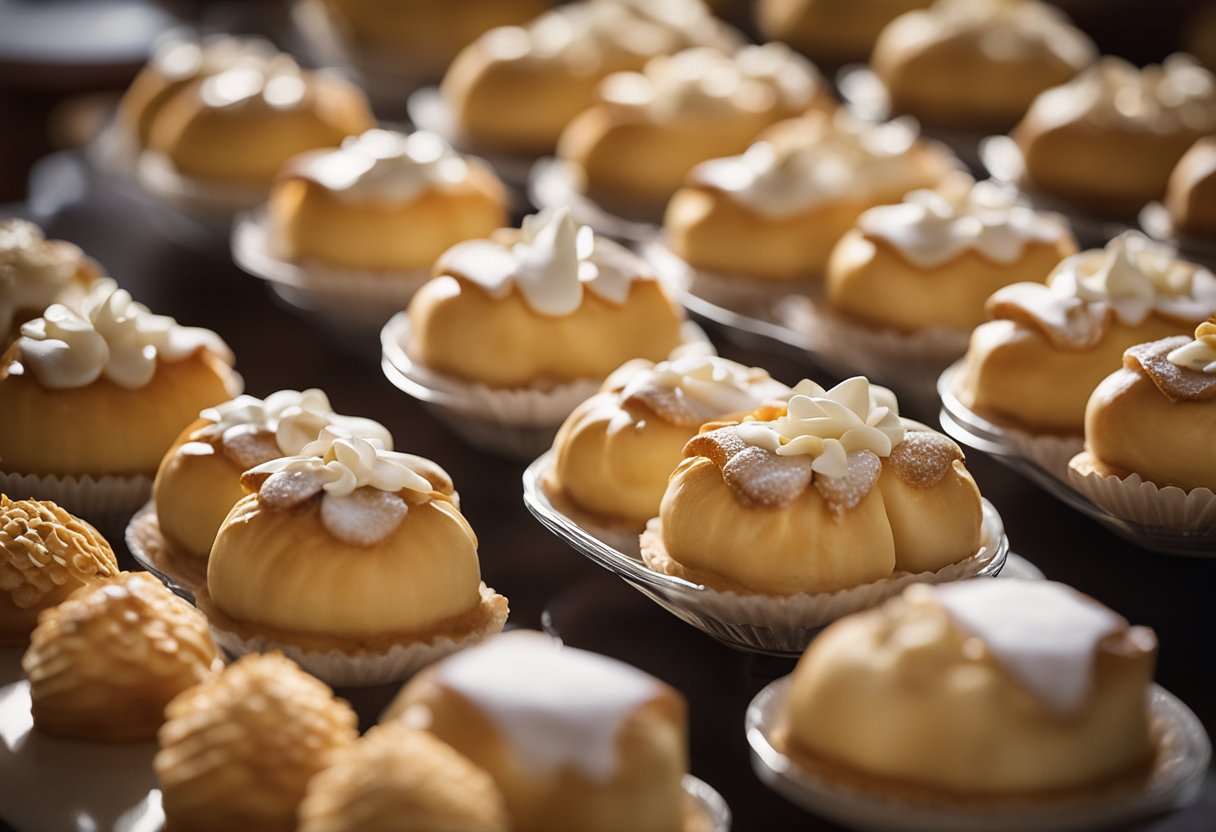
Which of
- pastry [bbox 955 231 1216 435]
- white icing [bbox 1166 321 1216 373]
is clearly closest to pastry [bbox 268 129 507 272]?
pastry [bbox 955 231 1216 435]

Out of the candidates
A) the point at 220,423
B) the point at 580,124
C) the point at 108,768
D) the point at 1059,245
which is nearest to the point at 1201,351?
the point at 1059,245

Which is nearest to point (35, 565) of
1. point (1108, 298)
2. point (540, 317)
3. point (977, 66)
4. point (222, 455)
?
point (222, 455)

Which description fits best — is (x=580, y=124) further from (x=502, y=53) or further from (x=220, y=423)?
(x=220, y=423)

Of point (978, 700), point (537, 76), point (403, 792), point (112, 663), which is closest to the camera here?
point (403, 792)

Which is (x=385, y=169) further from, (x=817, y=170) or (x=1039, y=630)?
(x=1039, y=630)

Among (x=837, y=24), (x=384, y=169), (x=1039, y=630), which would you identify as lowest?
(x=837, y=24)

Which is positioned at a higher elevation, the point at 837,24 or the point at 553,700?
the point at 553,700

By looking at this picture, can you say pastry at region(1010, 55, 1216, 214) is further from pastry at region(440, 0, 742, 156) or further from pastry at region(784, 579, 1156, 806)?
pastry at region(784, 579, 1156, 806)

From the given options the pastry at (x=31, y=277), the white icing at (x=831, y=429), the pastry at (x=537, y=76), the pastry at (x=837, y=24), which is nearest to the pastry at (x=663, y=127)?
the pastry at (x=537, y=76)
